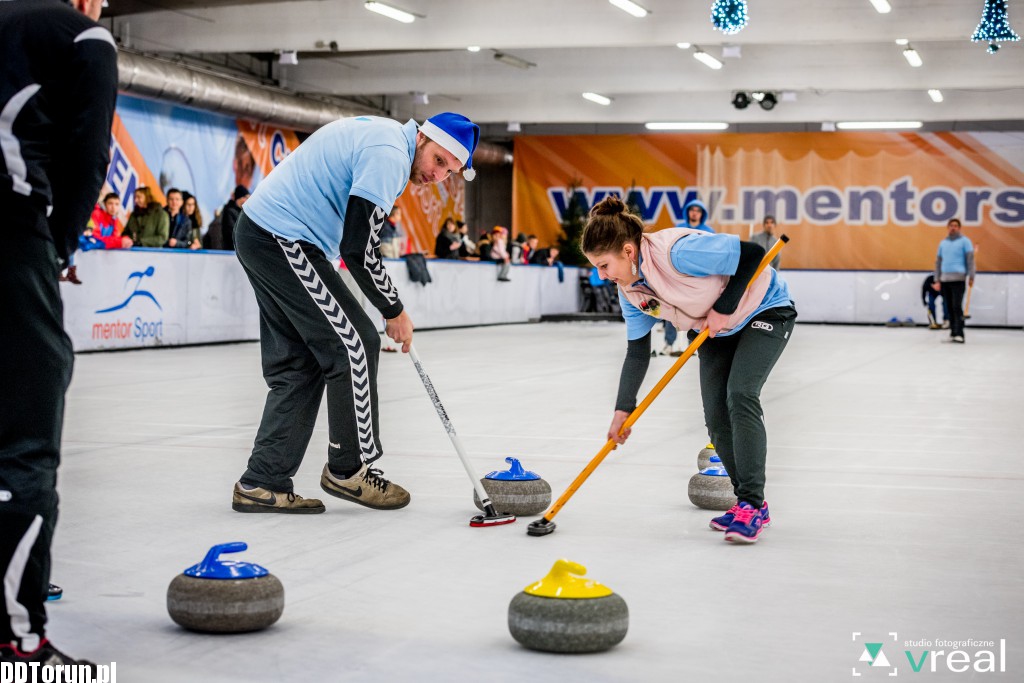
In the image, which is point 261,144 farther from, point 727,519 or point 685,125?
point 727,519

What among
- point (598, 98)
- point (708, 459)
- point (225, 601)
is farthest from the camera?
point (598, 98)

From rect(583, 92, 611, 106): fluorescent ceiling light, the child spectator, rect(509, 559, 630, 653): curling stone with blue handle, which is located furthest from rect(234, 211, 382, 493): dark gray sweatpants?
rect(583, 92, 611, 106): fluorescent ceiling light

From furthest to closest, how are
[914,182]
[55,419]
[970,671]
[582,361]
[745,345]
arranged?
[914,182] → [582,361] → [745,345] → [970,671] → [55,419]

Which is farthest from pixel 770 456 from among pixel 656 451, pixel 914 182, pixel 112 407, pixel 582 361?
pixel 914 182

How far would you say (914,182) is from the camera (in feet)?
96.2

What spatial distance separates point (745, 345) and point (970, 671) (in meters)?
1.70

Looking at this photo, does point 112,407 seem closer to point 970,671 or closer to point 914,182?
point 970,671

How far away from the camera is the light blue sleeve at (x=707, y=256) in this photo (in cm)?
404

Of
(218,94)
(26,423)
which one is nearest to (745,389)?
(26,423)

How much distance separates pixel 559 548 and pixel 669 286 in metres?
0.91

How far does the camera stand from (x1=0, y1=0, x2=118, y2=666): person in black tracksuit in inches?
96.7

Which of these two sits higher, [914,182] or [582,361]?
[914,182]

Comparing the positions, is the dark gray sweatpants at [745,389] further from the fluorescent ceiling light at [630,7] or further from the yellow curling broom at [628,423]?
the fluorescent ceiling light at [630,7]

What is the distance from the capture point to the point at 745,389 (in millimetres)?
4219
